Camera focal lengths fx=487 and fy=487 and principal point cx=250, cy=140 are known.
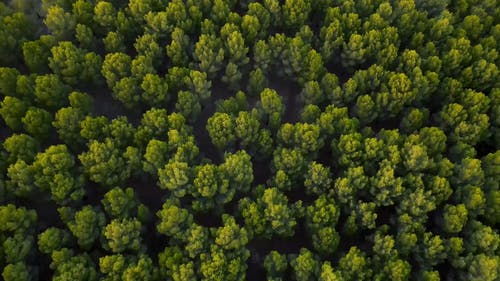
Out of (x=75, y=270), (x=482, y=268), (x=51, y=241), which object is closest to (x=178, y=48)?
(x=51, y=241)

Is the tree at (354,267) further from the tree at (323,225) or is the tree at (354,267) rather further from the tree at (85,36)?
the tree at (85,36)

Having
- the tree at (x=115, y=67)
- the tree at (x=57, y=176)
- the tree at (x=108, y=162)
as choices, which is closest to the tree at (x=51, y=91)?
the tree at (x=115, y=67)

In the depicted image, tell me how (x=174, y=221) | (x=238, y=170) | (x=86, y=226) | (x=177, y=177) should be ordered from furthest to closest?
(x=238, y=170), (x=177, y=177), (x=174, y=221), (x=86, y=226)

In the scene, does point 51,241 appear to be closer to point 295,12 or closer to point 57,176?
point 57,176

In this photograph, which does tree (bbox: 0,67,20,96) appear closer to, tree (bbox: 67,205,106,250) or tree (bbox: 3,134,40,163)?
tree (bbox: 3,134,40,163)

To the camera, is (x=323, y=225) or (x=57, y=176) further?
(x=323, y=225)

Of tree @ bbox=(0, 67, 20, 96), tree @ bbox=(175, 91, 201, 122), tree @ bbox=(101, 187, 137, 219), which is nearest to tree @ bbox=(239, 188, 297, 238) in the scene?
tree @ bbox=(101, 187, 137, 219)

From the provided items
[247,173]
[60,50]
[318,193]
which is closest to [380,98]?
[318,193]

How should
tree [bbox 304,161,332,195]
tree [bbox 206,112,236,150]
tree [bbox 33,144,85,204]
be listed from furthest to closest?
1. tree [bbox 206,112,236,150]
2. tree [bbox 304,161,332,195]
3. tree [bbox 33,144,85,204]

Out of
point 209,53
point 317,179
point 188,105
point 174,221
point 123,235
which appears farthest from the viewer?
point 209,53
